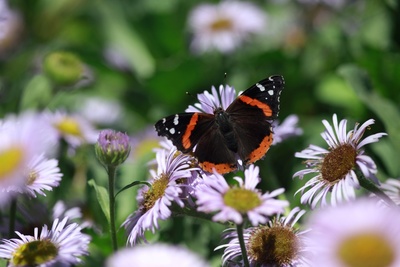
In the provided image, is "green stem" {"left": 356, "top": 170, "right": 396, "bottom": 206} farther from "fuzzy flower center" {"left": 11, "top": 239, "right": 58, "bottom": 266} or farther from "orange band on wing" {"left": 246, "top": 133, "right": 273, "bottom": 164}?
"fuzzy flower center" {"left": 11, "top": 239, "right": 58, "bottom": 266}

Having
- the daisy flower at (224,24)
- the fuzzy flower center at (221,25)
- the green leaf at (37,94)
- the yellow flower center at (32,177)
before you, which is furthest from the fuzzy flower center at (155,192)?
the fuzzy flower center at (221,25)

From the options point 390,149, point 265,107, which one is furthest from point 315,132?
point 265,107

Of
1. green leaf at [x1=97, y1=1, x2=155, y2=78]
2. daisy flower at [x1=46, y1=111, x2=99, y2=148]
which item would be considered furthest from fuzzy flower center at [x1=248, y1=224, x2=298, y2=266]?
green leaf at [x1=97, y1=1, x2=155, y2=78]

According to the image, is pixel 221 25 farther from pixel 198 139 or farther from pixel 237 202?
pixel 237 202

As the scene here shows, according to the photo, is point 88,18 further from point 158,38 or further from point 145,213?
point 145,213

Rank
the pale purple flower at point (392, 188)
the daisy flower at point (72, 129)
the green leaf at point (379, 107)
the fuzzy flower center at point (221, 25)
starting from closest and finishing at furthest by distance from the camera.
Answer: the pale purple flower at point (392, 188) → the green leaf at point (379, 107) → the daisy flower at point (72, 129) → the fuzzy flower center at point (221, 25)

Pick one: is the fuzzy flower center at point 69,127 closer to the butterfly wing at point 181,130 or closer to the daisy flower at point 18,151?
the daisy flower at point 18,151
